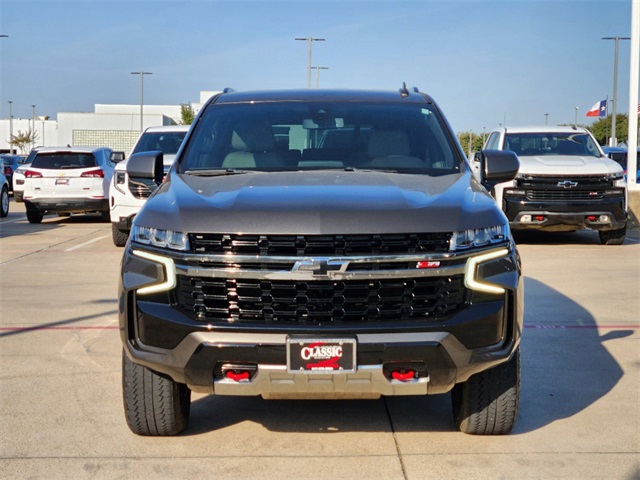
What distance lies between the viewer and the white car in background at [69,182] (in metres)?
19.0

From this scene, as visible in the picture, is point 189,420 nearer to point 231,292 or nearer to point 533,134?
point 231,292

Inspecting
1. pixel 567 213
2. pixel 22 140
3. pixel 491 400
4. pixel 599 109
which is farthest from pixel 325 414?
pixel 22 140

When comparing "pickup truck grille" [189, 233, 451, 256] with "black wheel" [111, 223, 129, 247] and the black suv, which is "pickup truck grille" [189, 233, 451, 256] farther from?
"black wheel" [111, 223, 129, 247]

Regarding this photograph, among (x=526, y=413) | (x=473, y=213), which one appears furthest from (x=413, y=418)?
(x=473, y=213)

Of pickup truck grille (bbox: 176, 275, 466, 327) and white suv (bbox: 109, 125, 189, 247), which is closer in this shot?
pickup truck grille (bbox: 176, 275, 466, 327)

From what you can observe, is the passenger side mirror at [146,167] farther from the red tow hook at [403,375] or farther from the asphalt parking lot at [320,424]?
the red tow hook at [403,375]

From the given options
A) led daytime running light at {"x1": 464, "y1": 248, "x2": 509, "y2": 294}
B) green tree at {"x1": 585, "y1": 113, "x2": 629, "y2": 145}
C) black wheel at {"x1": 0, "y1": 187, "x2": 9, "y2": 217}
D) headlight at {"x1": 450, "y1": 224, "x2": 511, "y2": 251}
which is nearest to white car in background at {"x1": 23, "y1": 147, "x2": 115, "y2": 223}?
black wheel at {"x1": 0, "y1": 187, "x2": 9, "y2": 217}

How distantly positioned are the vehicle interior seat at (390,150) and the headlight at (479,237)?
1.11 metres

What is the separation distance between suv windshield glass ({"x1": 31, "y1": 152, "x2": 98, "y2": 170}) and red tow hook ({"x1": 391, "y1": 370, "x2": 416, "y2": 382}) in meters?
15.9

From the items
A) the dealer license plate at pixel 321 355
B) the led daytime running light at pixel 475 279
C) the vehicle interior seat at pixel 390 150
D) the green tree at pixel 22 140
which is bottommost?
the dealer license plate at pixel 321 355

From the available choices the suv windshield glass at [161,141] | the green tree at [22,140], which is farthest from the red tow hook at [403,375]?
the green tree at [22,140]

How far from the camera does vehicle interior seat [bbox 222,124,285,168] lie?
5484 millimetres

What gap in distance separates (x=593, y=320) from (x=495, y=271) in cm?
422

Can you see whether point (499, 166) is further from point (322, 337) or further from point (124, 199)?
point (124, 199)
